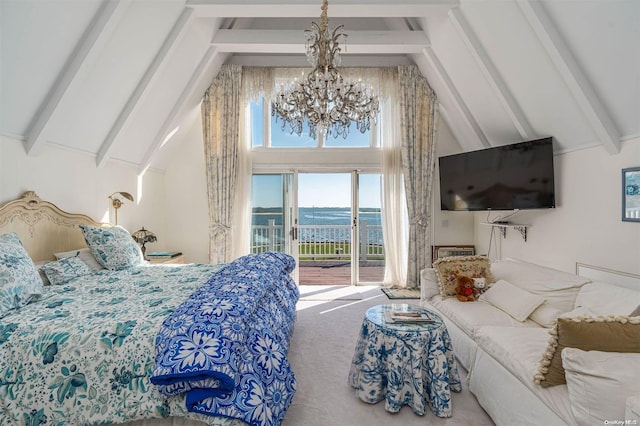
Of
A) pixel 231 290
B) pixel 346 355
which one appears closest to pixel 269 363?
pixel 231 290

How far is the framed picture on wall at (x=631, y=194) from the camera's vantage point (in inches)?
99.5

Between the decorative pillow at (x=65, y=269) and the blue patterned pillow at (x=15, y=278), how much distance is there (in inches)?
13.1

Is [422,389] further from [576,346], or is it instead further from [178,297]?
[178,297]

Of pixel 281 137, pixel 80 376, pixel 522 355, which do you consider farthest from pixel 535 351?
pixel 281 137

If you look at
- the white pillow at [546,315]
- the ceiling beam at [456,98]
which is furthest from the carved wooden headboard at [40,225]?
the ceiling beam at [456,98]

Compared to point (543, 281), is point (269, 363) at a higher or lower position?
lower

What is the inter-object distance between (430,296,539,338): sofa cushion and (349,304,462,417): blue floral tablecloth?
418 mm

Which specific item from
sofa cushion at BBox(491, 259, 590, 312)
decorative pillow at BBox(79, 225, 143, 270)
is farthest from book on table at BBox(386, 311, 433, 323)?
decorative pillow at BBox(79, 225, 143, 270)

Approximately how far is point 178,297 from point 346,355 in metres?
1.54

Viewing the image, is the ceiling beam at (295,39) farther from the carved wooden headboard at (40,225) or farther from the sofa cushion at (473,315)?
the sofa cushion at (473,315)

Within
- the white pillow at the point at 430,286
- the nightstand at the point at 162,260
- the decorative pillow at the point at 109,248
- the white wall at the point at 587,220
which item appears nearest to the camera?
the white wall at the point at 587,220

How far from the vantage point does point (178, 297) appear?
7.06ft

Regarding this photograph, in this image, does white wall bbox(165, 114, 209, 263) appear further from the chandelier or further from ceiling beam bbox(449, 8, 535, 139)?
ceiling beam bbox(449, 8, 535, 139)

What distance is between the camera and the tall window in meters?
5.21
